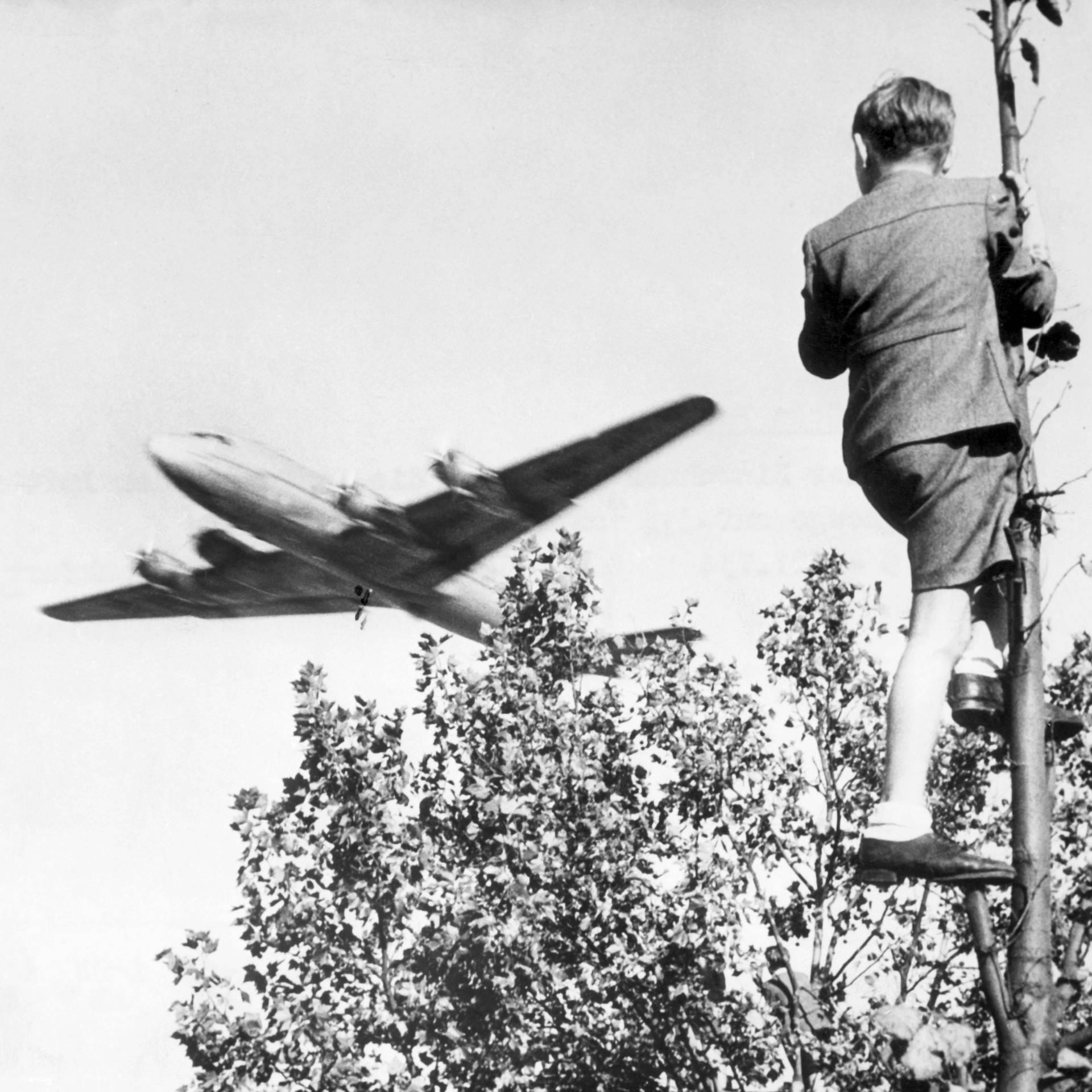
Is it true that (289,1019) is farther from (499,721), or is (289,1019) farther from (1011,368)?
(1011,368)

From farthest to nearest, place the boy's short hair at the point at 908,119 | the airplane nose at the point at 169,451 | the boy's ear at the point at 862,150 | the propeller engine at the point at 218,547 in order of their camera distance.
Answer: the propeller engine at the point at 218,547
the airplane nose at the point at 169,451
the boy's ear at the point at 862,150
the boy's short hair at the point at 908,119

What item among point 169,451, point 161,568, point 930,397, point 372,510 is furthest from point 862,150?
point 161,568

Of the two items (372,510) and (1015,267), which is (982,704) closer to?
(1015,267)

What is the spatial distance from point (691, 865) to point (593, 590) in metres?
2.07

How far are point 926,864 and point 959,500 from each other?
2.48 ft

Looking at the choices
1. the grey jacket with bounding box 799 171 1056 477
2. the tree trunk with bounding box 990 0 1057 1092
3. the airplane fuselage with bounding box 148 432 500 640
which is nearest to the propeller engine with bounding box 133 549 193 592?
the airplane fuselage with bounding box 148 432 500 640

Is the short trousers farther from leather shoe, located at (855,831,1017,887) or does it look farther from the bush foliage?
the bush foliage

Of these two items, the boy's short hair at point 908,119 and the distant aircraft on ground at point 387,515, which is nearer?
the boy's short hair at point 908,119

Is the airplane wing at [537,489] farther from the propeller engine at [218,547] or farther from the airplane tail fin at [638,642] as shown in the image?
the airplane tail fin at [638,642]

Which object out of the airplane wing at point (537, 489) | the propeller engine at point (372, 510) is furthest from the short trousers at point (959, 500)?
the propeller engine at point (372, 510)

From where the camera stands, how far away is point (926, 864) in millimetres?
2547

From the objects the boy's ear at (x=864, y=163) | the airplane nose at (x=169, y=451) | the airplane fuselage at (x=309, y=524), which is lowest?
the boy's ear at (x=864, y=163)

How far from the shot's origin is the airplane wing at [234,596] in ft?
97.7

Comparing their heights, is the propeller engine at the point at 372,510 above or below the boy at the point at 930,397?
above
